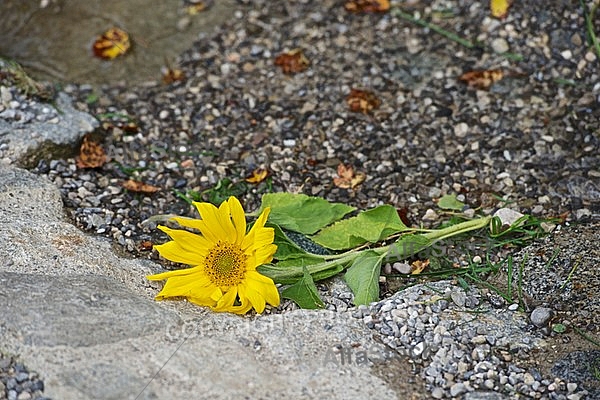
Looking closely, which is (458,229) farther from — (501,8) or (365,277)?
(501,8)

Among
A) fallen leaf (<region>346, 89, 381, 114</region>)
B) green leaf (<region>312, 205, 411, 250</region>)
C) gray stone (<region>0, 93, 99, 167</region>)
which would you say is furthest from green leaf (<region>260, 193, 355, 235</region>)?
gray stone (<region>0, 93, 99, 167</region>)

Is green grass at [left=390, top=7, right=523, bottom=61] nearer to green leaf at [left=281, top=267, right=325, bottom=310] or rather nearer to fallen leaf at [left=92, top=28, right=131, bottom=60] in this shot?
fallen leaf at [left=92, top=28, right=131, bottom=60]

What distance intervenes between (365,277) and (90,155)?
54.7 inches

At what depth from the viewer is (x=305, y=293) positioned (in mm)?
3016

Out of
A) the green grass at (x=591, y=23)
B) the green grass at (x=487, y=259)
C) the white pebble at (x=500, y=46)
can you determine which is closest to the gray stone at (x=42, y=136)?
the green grass at (x=487, y=259)

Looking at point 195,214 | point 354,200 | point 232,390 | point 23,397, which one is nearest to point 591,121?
point 354,200

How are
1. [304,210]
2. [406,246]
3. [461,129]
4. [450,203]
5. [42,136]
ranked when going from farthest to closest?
[461,129] → [42,136] → [450,203] → [304,210] → [406,246]

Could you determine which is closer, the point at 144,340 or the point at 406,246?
the point at 144,340

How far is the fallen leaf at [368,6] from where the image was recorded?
452cm

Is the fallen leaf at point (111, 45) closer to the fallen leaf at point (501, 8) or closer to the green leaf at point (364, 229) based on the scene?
the green leaf at point (364, 229)

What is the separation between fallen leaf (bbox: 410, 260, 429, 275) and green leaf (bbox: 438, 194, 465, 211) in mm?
340

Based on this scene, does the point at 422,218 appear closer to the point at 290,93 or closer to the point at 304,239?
the point at 304,239

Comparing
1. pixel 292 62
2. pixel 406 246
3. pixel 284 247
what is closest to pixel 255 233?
pixel 284 247

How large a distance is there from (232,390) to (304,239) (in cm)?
84
